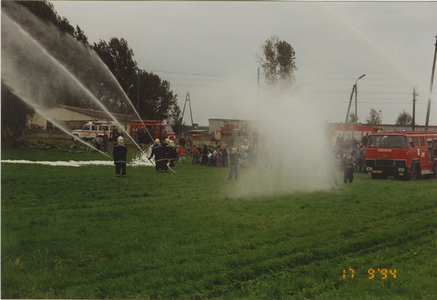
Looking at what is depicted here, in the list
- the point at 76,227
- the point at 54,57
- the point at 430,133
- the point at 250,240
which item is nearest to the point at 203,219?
the point at 250,240

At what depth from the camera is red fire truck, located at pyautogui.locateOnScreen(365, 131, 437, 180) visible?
91.2 feet

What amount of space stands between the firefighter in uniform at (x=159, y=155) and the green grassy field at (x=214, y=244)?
712 centimetres

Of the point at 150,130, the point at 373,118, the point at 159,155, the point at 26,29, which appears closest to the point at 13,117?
the point at 26,29

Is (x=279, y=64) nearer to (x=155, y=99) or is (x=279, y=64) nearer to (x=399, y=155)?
(x=399, y=155)

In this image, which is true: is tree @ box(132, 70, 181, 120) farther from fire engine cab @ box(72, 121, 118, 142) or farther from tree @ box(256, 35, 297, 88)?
tree @ box(256, 35, 297, 88)

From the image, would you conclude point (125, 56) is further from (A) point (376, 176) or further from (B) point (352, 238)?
(B) point (352, 238)

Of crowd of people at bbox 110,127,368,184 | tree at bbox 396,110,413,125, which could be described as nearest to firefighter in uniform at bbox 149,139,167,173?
crowd of people at bbox 110,127,368,184

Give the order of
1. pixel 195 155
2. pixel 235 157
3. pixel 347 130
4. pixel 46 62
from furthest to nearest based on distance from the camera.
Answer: pixel 347 130
pixel 195 155
pixel 46 62
pixel 235 157

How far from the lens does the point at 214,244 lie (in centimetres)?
1098

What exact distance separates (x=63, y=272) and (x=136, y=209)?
225 inches

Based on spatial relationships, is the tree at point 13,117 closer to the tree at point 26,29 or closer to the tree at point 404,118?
the tree at point 26,29

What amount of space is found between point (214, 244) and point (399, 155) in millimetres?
20464

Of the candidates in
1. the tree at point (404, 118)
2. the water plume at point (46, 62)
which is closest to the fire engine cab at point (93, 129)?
the water plume at point (46, 62)

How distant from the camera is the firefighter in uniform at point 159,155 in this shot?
25.7 m
